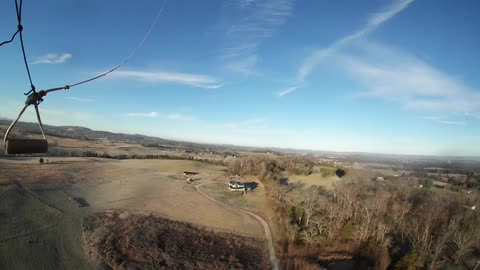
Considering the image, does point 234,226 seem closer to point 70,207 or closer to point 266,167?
point 70,207

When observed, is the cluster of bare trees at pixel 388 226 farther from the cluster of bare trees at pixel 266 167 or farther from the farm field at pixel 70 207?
the cluster of bare trees at pixel 266 167

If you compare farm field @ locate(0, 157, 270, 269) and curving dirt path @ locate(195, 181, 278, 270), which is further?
curving dirt path @ locate(195, 181, 278, 270)

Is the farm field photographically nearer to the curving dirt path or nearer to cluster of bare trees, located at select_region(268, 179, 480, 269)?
the curving dirt path

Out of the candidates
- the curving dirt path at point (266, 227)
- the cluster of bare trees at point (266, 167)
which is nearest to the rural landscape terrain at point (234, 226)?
the curving dirt path at point (266, 227)

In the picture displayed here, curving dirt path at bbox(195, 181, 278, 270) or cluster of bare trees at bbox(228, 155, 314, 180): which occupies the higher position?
cluster of bare trees at bbox(228, 155, 314, 180)

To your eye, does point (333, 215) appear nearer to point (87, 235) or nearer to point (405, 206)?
point (405, 206)

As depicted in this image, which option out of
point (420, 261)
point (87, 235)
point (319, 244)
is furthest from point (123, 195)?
point (420, 261)

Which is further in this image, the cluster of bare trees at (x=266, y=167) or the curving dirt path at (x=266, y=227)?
the cluster of bare trees at (x=266, y=167)

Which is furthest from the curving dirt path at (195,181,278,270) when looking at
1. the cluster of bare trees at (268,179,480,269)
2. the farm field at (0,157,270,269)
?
the cluster of bare trees at (268,179,480,269)

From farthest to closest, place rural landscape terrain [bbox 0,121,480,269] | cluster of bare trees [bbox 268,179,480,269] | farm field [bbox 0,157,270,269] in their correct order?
cluster of bare trees [bbox 268,179,480,269] < rural landscape terrain [bbox 0,121,480,269] < farm field [bbox 0,157,270,269]
